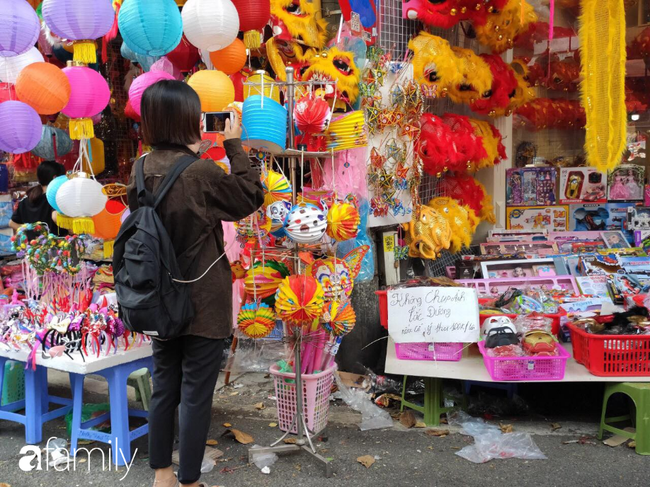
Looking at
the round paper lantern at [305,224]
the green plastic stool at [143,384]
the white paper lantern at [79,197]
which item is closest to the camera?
the round paper lantern at [305,224]

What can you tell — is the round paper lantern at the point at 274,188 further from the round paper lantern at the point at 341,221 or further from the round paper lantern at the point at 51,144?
the round paper lantern at the point at 51,144

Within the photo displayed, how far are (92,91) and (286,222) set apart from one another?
166 centimetres

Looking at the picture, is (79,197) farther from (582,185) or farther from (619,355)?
(582,185)

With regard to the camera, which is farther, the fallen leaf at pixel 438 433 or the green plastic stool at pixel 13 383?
the green plastic stool at pixel 13 383

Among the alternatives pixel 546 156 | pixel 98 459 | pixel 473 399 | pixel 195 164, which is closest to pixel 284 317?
pixel 195 164

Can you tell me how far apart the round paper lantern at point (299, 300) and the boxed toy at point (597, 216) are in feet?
11.6

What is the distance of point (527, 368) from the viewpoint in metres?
3.75

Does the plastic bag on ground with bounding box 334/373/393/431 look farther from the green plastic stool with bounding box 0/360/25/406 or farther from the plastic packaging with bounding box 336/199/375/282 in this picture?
the green plastic stool with bounding box 0/360/25/406

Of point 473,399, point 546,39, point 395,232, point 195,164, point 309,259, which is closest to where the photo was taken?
point 195,164

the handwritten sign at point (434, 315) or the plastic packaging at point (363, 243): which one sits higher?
the plastic packaging at point (363, 243)

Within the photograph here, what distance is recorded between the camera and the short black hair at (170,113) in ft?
8.82

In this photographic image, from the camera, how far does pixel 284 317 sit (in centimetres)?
333

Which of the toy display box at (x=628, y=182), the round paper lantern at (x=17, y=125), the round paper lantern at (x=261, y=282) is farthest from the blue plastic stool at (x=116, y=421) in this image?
the toy display box at (x=628, y=182)

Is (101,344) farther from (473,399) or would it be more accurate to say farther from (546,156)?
(546,156)
